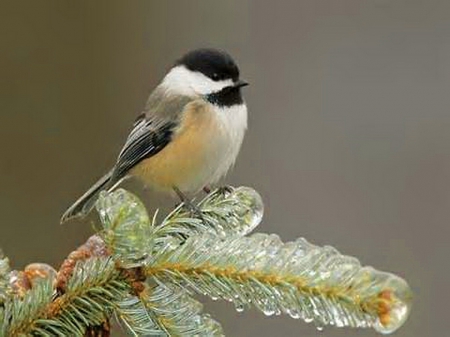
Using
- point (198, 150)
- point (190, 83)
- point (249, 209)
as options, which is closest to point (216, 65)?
point (190, 83)

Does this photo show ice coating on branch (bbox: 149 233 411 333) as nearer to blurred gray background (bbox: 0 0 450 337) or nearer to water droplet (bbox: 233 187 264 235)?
water droplet (bbox: 233 187 264 235)

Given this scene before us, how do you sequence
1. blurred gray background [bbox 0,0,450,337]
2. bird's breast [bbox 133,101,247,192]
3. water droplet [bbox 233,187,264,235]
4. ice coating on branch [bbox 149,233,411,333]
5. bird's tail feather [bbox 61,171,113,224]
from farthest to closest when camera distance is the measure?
blurred gray background [bbox 0,0,450,337]
bird's breast [bbox 133,101,247,192]
bird's tail feather [bbox 61,171,113,224]
water droplet [bbox 233,187,264,235]
ice coating on branch [bbox 149,233,411,333]

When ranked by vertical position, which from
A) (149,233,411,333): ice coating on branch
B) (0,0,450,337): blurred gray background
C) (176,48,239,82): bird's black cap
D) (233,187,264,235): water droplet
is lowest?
(0,0,450,337): blurred gray background

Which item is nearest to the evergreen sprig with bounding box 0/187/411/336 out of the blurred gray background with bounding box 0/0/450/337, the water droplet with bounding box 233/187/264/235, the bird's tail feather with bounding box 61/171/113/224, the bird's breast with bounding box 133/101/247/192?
the water droplet with bounding box 233/187/264/235

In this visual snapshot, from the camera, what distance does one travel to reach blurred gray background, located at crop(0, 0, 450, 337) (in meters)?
3.21

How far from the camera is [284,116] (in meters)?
3.88

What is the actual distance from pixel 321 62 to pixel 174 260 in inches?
127

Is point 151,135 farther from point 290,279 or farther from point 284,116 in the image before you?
point 284,116

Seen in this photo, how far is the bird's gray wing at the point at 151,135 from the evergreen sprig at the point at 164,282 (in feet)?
3.80

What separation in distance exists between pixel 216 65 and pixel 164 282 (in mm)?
1234

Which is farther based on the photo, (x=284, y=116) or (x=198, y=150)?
(x=284, y=116)

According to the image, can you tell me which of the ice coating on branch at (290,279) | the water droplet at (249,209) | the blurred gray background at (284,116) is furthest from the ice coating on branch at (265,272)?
the blurred gray background at (284,116)

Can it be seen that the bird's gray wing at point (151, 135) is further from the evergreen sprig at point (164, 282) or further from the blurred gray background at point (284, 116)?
the evergreen sprig at point (164, 282)

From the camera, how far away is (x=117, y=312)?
981 millimetres
